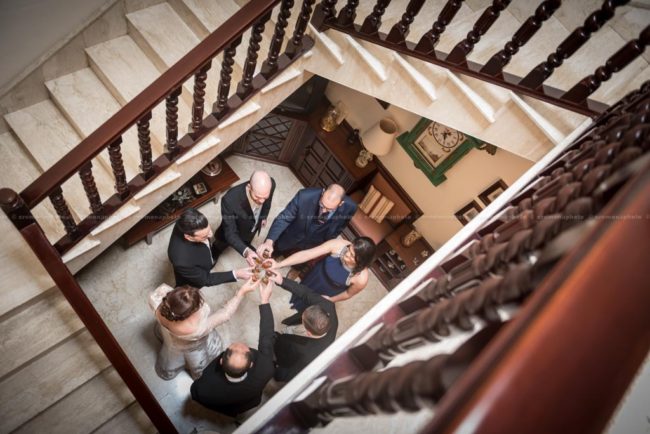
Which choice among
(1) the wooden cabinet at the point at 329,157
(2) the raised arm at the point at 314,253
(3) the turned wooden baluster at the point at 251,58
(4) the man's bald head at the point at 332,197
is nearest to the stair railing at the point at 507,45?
(3) the turned wooden baluster at the point at 251,58

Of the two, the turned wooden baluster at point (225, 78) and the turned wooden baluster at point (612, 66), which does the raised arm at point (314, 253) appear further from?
the turned wooden baluster at point (612, 66)

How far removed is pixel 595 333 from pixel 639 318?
10cm

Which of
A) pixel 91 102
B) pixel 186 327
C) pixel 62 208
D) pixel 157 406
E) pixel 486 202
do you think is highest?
pixel 91 102

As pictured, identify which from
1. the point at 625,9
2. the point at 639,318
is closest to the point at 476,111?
the point at 625,9

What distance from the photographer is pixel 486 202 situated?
392cm

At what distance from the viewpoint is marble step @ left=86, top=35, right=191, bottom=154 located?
129 inches

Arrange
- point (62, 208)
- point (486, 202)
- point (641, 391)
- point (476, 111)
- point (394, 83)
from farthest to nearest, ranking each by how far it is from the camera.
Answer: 1. point (486, 202)
2. point (394, 83)
3. point (476, 111)
4. point (62, 208)
5. point (641, 391)

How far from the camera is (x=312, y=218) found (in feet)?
11.9

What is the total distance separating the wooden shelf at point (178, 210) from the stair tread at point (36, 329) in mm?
1480

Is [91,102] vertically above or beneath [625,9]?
above

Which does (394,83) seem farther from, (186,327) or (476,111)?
(186,327)

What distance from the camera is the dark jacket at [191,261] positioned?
306 cm

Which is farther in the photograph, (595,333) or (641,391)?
(641,391)

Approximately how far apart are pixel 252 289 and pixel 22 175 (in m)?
1.96
